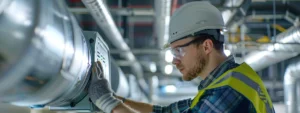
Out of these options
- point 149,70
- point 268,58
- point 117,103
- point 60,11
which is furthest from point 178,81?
point 60,11

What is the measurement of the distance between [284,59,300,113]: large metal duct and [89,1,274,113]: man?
246cm

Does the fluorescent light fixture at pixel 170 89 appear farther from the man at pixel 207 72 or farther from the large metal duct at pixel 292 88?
the man at pixel 207 72

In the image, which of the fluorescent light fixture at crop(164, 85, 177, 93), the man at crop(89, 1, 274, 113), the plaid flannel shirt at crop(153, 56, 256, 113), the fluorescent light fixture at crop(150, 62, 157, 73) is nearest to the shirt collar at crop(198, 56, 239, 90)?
the man at crop(89, 1, 274, 113)

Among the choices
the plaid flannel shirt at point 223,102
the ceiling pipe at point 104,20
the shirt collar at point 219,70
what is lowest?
the plaid flannel shirt at point 223,102

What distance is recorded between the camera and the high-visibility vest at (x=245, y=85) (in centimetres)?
115

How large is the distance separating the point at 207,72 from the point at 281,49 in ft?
5.56

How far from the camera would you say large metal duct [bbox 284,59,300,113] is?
3.62 meters

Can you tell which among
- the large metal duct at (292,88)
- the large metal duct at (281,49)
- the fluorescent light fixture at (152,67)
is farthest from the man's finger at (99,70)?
the fluorescent light fixture at (152,67)

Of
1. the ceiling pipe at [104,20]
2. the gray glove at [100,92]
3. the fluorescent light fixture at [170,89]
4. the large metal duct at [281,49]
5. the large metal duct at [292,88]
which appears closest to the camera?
the gray glove at [100,92]

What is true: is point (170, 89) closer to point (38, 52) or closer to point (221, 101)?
point (221, 101)

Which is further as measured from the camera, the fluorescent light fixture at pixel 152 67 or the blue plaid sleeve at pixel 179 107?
the fluorescent light fixture at pixel 152 67

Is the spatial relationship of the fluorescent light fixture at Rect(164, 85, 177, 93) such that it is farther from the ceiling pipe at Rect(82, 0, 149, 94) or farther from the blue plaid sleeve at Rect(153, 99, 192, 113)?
the blue plaid sleeve at Rect(153, 99, 192, 113)

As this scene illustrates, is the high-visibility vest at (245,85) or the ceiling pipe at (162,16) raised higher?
the ceiling pipe at (162,16)

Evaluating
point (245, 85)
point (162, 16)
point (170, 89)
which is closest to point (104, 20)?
point (162, 16)
